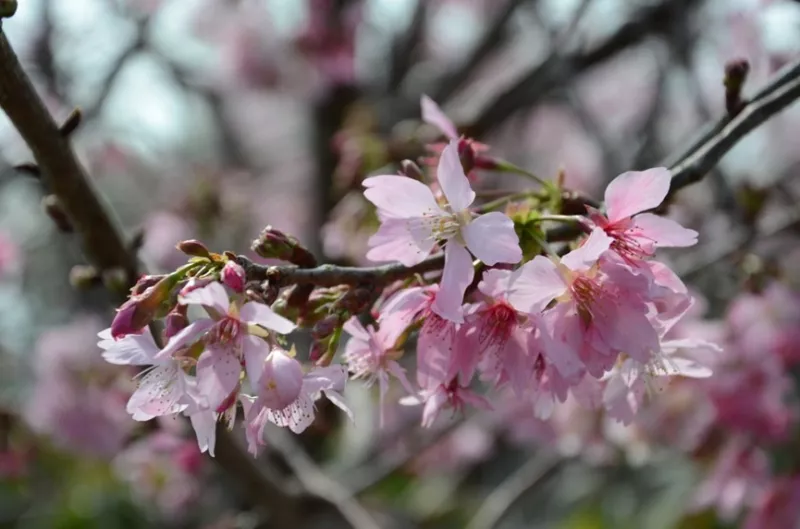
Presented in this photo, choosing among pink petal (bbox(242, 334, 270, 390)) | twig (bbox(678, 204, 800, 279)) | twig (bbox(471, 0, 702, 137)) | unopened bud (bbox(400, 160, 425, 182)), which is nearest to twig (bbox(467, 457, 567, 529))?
twig (bbox(678, 204, 800, 279))

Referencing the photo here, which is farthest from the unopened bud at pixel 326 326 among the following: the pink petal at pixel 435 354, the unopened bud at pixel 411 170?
the unopened bud at pixel 411 170

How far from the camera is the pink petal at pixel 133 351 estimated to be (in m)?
0.77

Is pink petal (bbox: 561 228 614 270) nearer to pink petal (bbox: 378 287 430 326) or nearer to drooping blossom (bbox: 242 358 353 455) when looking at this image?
pink petal (bbox: 378 287 430 326)

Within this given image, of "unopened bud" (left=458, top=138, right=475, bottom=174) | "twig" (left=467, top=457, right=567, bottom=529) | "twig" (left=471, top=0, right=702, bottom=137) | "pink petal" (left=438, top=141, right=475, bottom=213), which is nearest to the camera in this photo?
"pink petal" (left=438, top=141, right=475, bottom=213)

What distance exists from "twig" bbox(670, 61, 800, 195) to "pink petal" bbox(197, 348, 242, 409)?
0.59 meters

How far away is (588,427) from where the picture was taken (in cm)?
251

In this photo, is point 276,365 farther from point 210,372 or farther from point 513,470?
point 513,470

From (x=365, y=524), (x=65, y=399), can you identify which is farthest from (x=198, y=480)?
(x=365, y=524)

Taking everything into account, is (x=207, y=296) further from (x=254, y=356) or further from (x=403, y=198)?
(x=403, y=198)

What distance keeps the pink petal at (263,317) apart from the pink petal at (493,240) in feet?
0.71

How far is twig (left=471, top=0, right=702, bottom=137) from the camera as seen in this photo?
2549mm

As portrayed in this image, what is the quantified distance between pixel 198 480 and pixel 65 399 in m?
0.68

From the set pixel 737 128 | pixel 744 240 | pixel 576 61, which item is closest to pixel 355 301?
pixel 737 128

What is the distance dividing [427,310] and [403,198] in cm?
13
